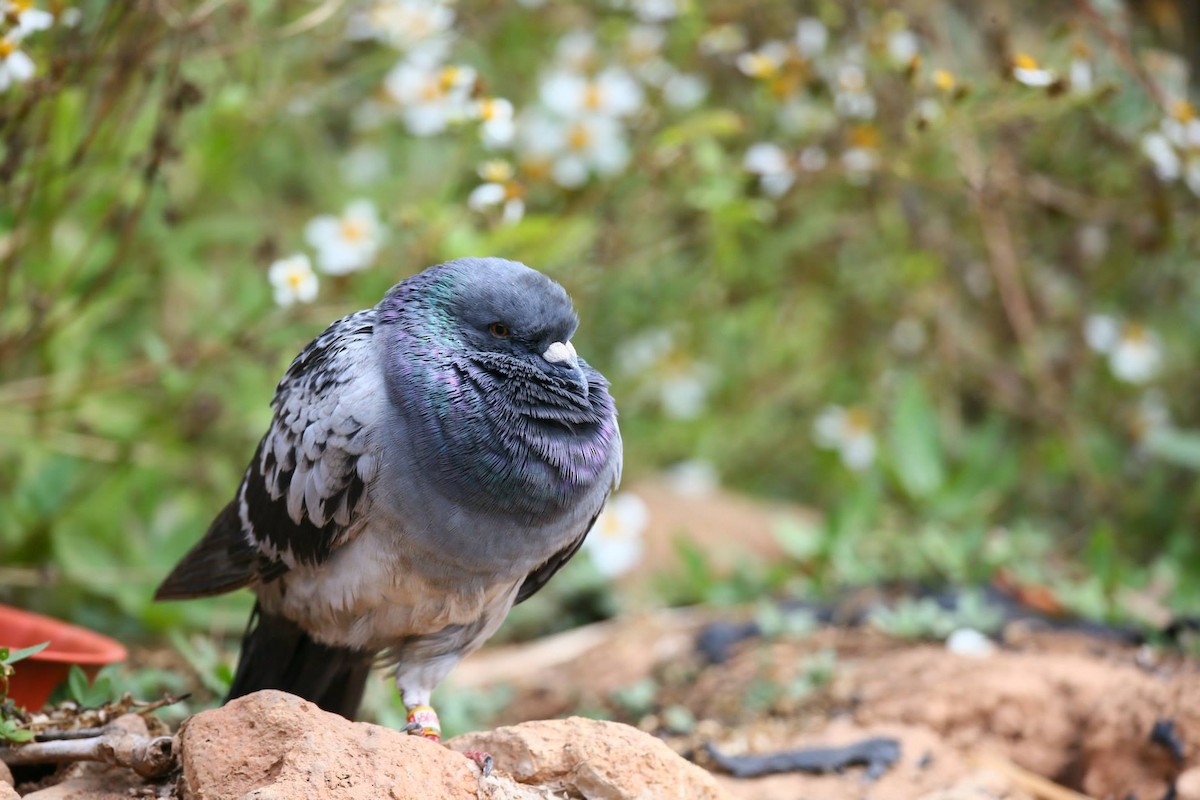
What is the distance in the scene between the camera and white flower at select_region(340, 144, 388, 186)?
21.2ft

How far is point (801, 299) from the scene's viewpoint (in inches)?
283

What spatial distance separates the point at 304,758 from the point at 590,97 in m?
3.66

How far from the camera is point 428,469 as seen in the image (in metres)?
3.01

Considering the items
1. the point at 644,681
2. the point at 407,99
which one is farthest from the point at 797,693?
the point at 407,99

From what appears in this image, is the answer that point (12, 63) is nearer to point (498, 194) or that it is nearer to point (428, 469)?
point (498, 194)

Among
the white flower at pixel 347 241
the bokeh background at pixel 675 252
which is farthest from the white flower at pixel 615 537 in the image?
the white flower at pixel 347 241

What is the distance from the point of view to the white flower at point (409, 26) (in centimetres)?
483

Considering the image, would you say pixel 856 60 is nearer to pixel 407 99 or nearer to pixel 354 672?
pixel 407 99

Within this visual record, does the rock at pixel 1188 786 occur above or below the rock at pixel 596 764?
below

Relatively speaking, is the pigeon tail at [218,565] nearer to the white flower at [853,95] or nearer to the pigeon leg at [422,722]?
the pigeon leg at [422,722]

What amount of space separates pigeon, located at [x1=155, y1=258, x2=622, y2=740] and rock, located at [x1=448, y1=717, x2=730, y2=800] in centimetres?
47

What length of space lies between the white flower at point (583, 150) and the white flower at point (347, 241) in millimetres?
1034

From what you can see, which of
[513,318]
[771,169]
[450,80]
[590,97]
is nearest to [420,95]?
[590,97]

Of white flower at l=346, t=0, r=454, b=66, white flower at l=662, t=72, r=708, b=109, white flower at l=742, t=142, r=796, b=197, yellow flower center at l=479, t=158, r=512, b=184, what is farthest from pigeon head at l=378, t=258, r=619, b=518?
white flower at l=662, t=72, r=708, b=109
